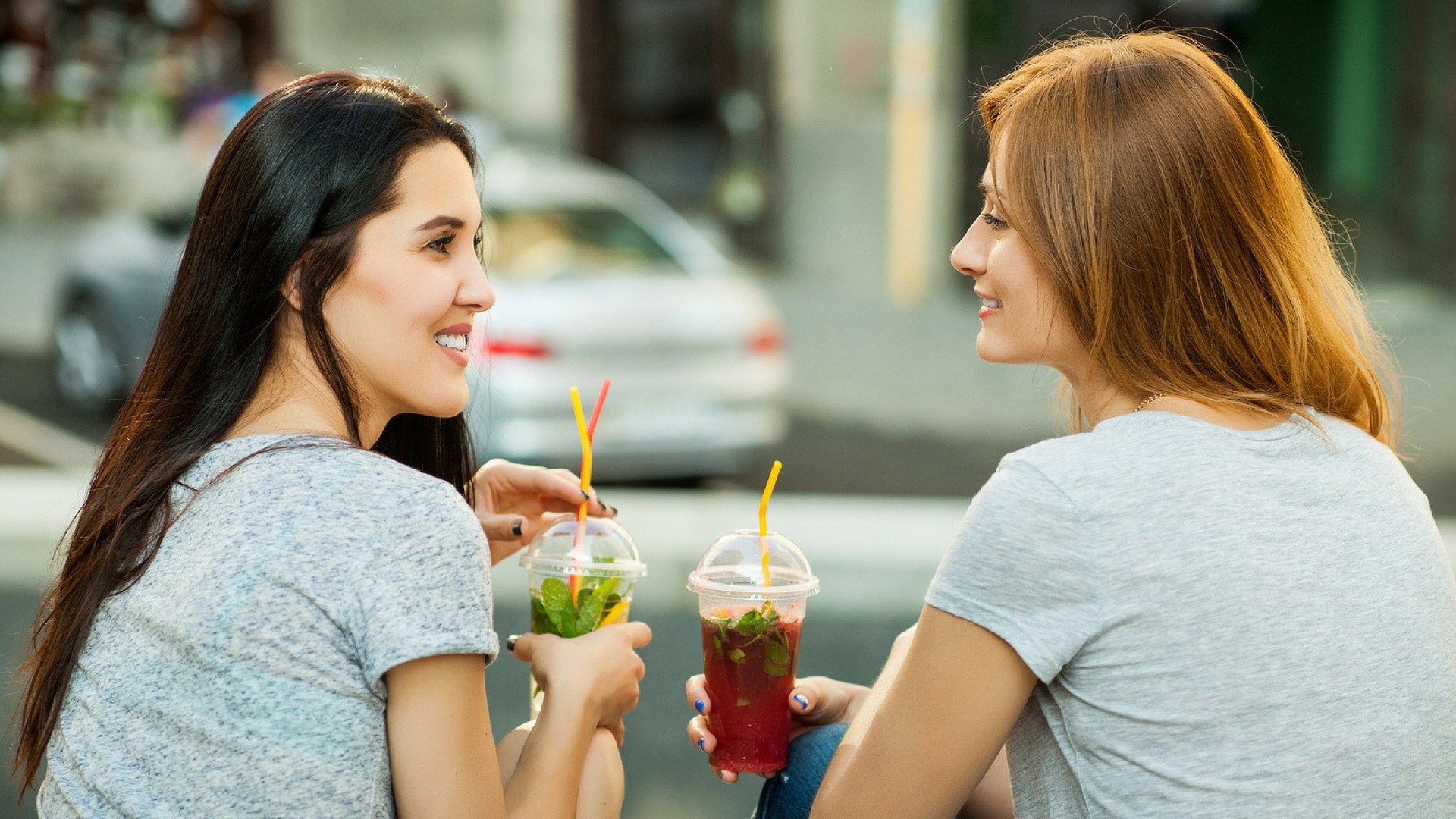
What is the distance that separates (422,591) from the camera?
5.08 ft

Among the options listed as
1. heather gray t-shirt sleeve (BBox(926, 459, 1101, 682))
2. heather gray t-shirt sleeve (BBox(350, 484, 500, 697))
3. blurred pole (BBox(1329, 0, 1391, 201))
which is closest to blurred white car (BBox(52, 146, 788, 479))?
heather gray t-shirt sleeve (BBox(350, 484, 500, 697))

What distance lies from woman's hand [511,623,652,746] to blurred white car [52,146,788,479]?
385 cm

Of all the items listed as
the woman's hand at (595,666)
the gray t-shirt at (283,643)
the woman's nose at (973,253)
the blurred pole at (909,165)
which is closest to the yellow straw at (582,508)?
the woman's hand at (595,666)

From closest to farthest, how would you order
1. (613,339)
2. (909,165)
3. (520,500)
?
(520,500) < (613,339) < (909,165)

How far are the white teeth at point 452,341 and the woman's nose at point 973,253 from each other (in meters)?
0.64

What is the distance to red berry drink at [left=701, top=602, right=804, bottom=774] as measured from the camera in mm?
1981

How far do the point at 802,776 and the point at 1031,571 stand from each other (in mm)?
614

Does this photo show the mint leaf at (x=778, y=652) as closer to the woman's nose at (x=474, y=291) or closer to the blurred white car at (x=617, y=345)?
the woman's nose at (x=474, y=291)

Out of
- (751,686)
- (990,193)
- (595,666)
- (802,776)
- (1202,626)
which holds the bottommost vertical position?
(802,776)

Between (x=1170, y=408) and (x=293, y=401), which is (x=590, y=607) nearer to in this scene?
(x=293, y=401)

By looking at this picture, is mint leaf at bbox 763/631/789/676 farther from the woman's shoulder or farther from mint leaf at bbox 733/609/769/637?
the woman's shoulder

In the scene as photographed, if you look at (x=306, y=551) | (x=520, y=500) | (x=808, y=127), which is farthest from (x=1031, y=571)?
(x=808, y=127)

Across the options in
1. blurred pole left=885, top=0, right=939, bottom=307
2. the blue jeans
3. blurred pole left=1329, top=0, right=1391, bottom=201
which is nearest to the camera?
the blue jeans

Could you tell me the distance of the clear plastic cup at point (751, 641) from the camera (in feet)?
6.50
